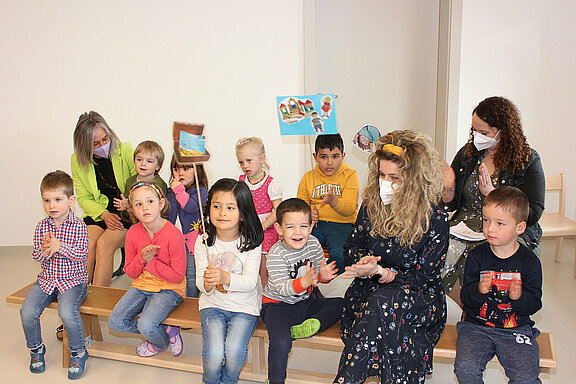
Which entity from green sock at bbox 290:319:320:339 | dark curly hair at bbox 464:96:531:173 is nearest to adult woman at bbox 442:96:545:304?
dark curly hair at bbox 464:96:531:173

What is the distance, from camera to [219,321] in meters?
2.23

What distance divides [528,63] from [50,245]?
3.92 metres

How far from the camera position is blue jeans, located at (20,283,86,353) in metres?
2.47

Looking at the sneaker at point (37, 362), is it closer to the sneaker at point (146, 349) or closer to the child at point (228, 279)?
the sneaker at point (146, 349)

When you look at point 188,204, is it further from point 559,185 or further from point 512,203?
point 559,185

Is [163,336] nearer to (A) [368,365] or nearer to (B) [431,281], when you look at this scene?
(A) [368,365]

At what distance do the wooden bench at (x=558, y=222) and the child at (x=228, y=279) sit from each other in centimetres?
238

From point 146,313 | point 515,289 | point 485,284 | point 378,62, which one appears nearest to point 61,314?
point 146,313

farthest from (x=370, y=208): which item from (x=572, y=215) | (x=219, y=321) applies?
(x=572, y=215)

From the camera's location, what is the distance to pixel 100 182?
128 inches

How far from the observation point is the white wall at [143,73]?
13.5ft

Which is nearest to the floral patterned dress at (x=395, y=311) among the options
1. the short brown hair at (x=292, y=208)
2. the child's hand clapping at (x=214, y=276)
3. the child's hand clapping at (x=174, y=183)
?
the short brown hair at (x=292, y=208)

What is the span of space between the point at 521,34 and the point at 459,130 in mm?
941

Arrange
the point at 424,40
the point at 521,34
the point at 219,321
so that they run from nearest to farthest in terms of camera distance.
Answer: the point at 219,321, the point at 521,34, the point at 424,40
